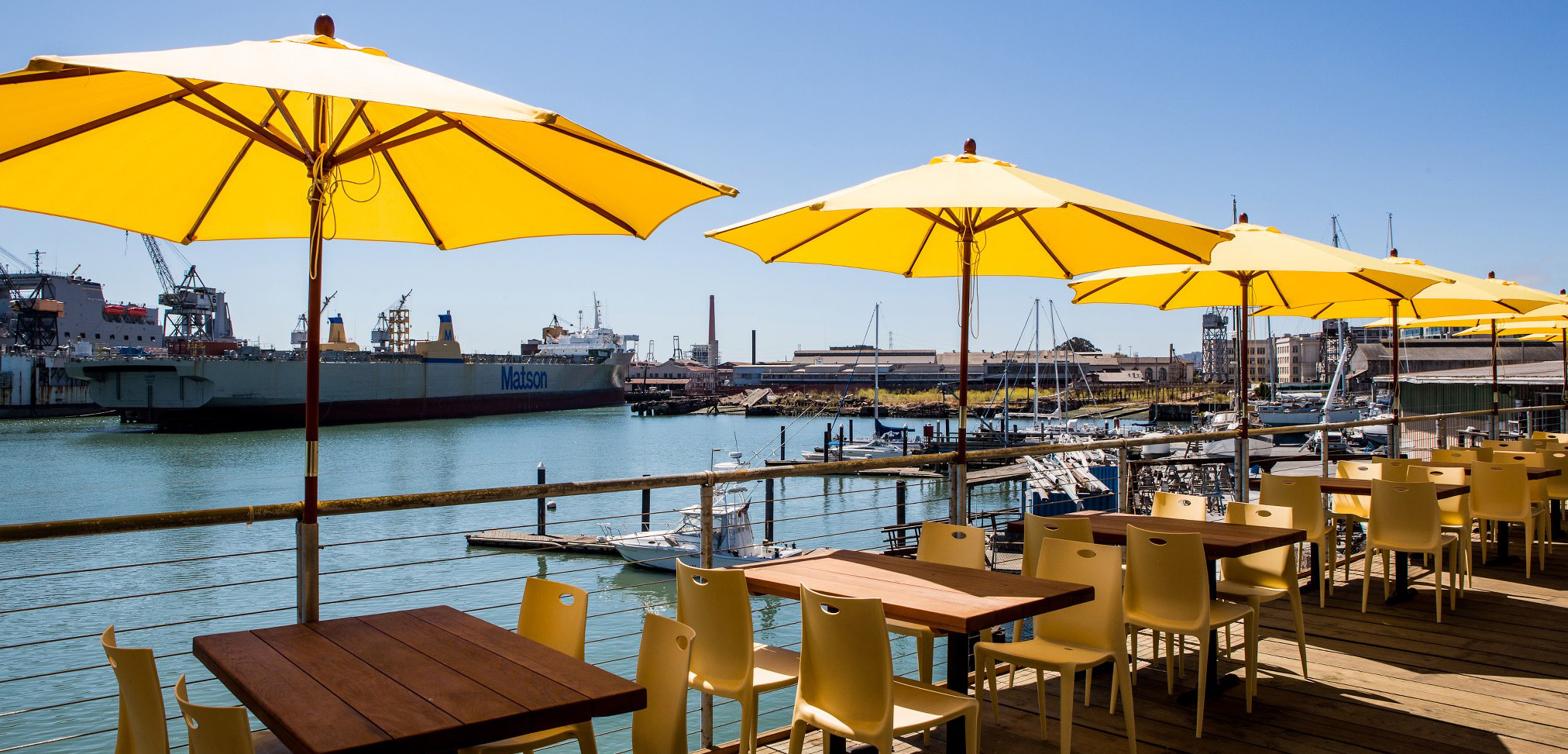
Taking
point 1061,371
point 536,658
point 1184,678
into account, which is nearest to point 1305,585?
point 1184,678

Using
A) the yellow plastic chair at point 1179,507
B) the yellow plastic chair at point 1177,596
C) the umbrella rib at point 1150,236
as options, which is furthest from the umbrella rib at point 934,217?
the yellow plastic chair at point 1179,507

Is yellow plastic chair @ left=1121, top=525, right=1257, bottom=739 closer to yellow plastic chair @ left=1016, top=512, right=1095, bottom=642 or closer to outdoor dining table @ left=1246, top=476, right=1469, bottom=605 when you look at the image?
yellow plastic chair @ left=1016, top=512, right=1095, bottom=642

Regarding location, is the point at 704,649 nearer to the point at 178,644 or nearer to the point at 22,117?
the point at 22,117

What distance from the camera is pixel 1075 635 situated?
2.88 m

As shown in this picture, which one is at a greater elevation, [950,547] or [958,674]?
[950,547]

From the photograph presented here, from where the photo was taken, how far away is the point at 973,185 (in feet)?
10.0

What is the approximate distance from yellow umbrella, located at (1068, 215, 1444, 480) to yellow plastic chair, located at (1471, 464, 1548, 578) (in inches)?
43.6

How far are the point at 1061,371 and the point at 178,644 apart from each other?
3062 inches

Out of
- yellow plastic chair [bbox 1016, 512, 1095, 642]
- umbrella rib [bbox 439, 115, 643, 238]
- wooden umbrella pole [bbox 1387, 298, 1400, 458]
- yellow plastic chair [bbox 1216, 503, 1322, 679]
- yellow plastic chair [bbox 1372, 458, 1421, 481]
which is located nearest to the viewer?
umbrella rib [bbox 439, 115, 643, 238]

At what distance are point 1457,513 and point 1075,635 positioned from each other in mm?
3432

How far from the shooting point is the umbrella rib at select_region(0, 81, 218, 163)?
85.0 inches

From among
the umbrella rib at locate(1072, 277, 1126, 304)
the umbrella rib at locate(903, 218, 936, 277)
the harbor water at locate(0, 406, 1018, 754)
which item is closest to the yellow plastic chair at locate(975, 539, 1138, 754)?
the harbor water at locate(0, 406, 1018, 754)

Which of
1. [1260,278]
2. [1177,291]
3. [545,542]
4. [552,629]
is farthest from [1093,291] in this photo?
[545,542]

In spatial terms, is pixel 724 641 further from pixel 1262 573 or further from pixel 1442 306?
pixel 1442 306
